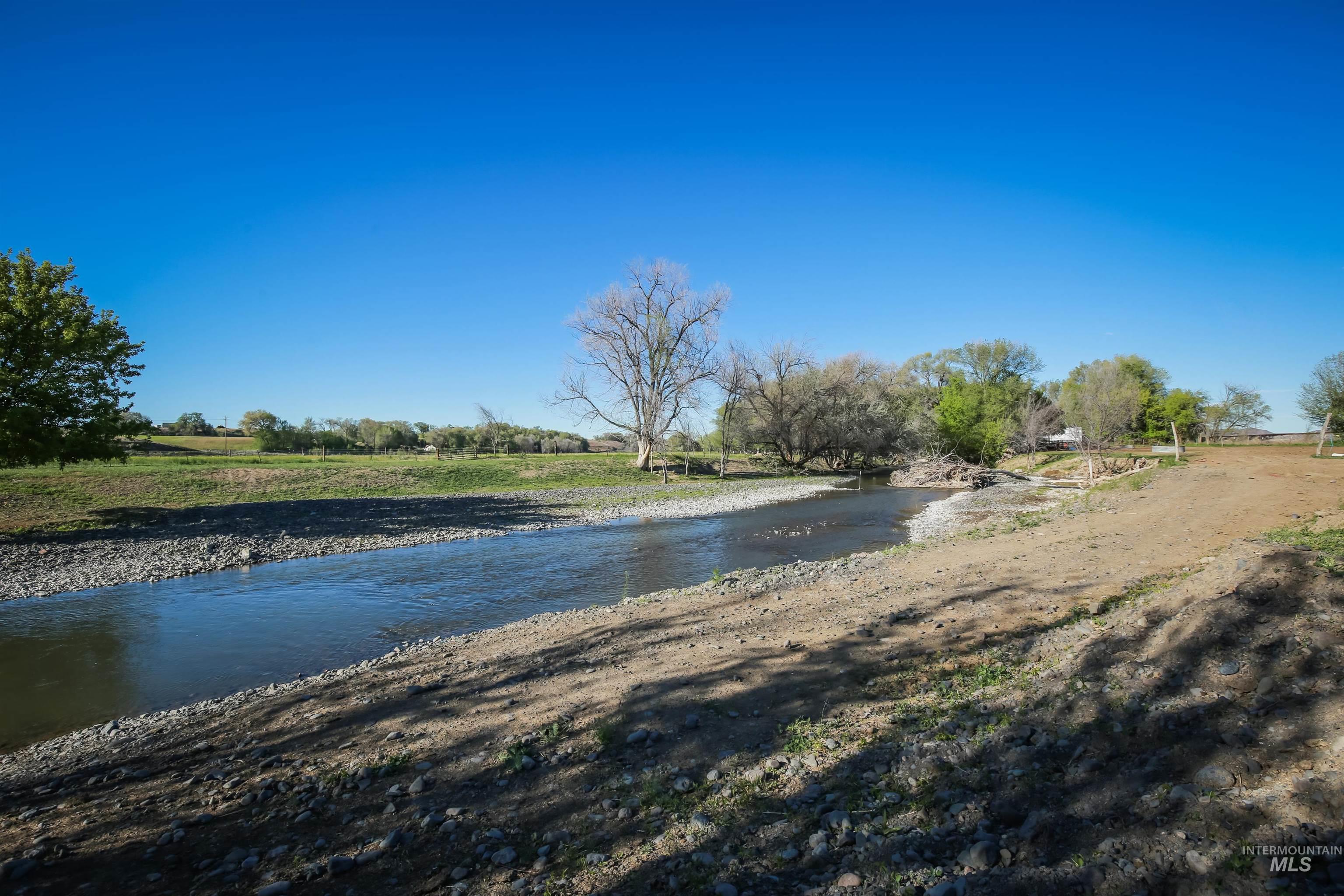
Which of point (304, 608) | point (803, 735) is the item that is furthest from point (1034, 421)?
point (803, 735)

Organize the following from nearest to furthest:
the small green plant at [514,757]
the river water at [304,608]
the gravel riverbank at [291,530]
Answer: the small green plant at [514,757]
the river water at [304,608]
the gravel riverbank at [291,530]

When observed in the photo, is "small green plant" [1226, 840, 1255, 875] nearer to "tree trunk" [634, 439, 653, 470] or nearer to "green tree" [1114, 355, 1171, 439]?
"tree trunk" [634, 439, 653, 470]

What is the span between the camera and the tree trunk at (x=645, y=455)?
50875 mm

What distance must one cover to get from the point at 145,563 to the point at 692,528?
17834 mm

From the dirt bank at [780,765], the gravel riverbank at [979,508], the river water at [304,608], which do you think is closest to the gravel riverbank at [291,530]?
the river water at [304,608]

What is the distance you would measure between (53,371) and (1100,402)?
7750 centimetres

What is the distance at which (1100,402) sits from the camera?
60781 millimetres

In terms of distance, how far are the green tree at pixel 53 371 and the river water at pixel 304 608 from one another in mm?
8544

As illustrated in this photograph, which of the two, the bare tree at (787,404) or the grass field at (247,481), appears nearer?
the grass field at (247,481)

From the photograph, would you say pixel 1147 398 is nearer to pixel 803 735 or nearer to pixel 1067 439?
pixel 1067 439

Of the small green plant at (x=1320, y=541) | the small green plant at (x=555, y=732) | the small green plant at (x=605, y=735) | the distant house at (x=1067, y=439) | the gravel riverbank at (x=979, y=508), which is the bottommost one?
the gravel riverbank at (x=979, y=508)

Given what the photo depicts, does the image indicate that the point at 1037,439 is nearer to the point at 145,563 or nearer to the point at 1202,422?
the point at 1202,422

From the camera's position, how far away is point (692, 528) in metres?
24.6

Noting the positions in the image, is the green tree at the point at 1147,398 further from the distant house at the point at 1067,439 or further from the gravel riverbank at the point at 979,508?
the gravel riverbank at the point at 979,508
